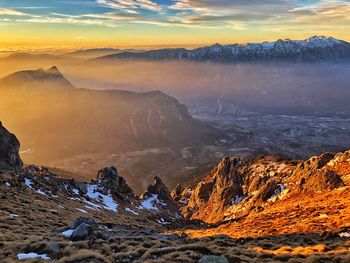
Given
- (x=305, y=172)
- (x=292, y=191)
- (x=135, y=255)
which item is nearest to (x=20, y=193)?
(x=135, y=255)

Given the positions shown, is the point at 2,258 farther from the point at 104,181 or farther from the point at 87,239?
the point at 104,181

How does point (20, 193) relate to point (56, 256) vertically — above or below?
below

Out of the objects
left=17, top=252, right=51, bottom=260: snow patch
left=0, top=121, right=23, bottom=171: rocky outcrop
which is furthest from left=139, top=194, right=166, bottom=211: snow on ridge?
left=17, top=252, right=51, bottom=260: snow patch

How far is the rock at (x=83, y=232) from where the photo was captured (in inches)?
1168

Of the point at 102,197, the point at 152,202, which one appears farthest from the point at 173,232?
the point at 152,202

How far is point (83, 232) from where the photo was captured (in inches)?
1179

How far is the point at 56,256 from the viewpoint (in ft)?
83.0

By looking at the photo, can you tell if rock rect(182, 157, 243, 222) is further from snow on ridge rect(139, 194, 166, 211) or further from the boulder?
the boulder

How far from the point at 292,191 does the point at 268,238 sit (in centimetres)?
5156

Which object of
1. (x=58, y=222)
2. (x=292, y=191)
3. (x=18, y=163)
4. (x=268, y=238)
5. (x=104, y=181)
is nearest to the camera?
(x=268, y=238)

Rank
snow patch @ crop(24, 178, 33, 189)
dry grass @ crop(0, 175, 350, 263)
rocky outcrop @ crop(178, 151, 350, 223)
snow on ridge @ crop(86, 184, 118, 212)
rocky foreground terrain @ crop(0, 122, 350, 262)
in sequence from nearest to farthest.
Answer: dry grass @ crop(0, 175, 350, 263), rocky foreground terrain @ crop(0, 122, 350, 262), snow patch @ crop(24, 178, 33, 189), rocky outcrop @ crop(178, 151, 350, 223), snow on ridge @ crop(86, 184, 118, 212)

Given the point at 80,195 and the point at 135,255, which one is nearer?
the point at 135,255

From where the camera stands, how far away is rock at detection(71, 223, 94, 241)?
29.7 metres

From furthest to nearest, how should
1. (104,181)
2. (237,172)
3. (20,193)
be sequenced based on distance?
1. (237,172)
2. (104,181)
3. (20,193)
